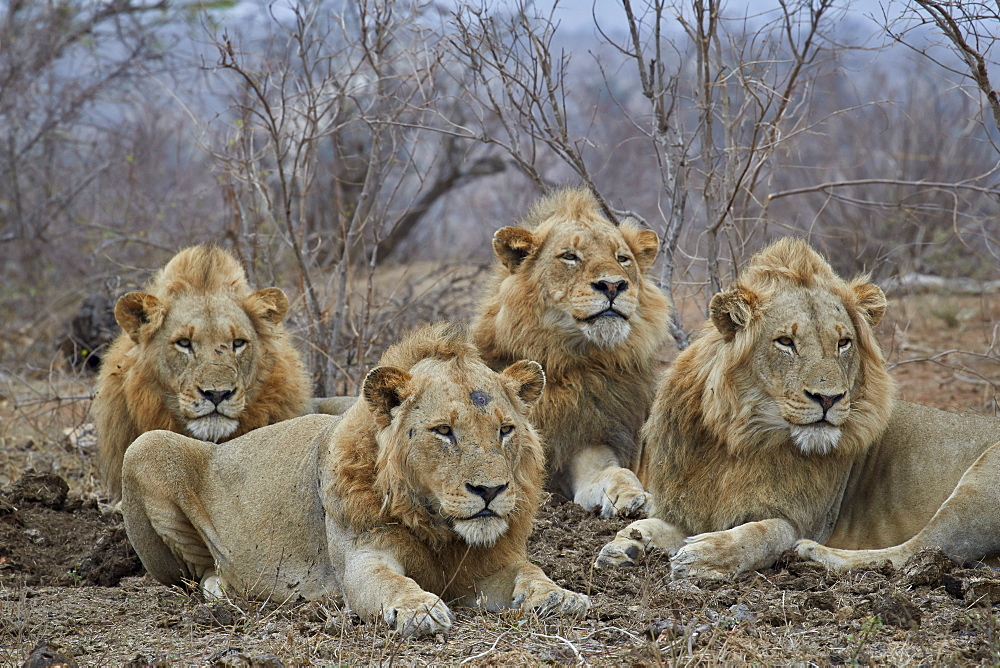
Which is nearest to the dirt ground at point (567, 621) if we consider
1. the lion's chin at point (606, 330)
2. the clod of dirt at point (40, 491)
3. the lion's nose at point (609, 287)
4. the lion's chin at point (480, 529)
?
the lion's chin at point (480, 529)

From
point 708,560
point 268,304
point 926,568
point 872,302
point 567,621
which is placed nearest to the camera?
point 567,621

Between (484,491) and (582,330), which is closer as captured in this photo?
(484,491)

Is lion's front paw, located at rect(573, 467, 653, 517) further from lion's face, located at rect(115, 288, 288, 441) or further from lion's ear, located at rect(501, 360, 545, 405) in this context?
lion's face, located at rect(115, 288, 288, 441)

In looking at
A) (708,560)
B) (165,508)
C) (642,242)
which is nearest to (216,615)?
(165,508)

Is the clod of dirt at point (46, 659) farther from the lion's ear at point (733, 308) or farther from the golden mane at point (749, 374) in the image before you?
the lion's ear at point (733, 308)

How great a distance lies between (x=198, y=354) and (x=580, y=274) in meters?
1.98

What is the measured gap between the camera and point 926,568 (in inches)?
168

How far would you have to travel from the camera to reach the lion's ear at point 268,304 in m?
5.82

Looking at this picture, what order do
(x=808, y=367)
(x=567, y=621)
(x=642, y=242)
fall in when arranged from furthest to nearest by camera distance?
(x=642, y=242)
(x=808, y=367)
(x=567, y=621)

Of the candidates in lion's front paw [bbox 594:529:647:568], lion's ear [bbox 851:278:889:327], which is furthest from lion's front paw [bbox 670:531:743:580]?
lion's ear [bbox 851:278:889:327]

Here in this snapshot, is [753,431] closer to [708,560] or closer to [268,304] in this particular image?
[708,560]

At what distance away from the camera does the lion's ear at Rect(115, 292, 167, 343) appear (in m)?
5.55

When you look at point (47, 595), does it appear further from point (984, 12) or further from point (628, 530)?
point (984, 12)

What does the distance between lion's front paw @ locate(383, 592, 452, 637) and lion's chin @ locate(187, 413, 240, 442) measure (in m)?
2.03
